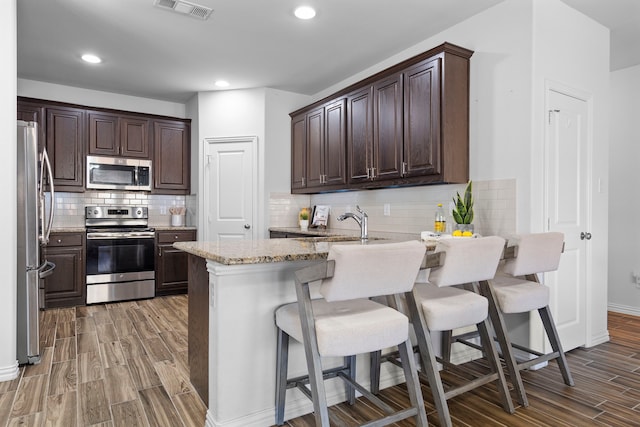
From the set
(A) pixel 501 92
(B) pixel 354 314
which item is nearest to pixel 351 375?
(B) pixel 354 314

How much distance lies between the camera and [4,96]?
2504 millimetres

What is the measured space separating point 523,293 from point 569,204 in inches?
44.7

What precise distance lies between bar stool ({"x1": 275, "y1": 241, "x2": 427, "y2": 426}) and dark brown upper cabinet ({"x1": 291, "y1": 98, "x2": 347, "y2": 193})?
2424 millimetres

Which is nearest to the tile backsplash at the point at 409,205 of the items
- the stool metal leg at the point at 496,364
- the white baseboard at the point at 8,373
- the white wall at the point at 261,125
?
the white wall at the point at 261,125

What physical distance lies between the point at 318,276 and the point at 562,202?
7.42 feet

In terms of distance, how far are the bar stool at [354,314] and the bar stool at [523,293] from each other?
29.6 inches

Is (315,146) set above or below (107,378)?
above

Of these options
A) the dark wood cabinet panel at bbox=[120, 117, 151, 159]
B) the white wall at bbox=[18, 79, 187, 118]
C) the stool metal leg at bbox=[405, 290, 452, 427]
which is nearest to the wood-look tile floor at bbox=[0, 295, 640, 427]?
the stool metal leg at bbox=[405, 290, 452, 427]

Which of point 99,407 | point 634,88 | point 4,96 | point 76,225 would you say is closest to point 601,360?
point 634,88

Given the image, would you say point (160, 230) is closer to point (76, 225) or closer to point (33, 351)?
point (76, 225)

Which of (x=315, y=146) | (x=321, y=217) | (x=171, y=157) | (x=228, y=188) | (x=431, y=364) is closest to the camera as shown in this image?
(x=431, y=364)

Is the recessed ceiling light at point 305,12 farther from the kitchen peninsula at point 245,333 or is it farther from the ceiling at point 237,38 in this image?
the kitchen peninsula at point 245,333

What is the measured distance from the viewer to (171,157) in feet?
17.3

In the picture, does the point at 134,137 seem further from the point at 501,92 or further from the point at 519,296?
the point at 519,296
